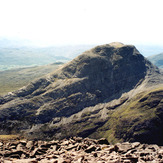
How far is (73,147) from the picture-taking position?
103 meters

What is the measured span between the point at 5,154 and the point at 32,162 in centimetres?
3323

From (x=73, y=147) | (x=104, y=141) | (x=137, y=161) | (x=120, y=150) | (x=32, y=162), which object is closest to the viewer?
(x=32, y=162)

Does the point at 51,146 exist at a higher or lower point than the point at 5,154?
lower

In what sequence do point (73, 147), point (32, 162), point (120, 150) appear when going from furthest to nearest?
point (73, 147) < point (120, 150) < point (32, 162)

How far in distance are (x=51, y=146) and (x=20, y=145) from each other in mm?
20487

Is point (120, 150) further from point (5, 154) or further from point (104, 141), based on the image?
point (5, 154)

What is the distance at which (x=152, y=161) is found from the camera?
6900 cm

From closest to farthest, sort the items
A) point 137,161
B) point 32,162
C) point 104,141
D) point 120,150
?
point 32,162 → point 137,161 → point 120,150 → point 104,141

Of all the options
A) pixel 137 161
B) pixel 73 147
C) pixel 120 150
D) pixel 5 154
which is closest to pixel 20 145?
pixel 5 154

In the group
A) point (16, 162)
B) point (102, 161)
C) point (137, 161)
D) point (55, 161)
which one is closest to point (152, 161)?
point (137, 161)

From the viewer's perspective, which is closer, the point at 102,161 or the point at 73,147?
the point at 102,161

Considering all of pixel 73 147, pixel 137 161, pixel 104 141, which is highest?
pixel 137 161

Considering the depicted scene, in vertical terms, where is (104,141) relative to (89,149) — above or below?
below

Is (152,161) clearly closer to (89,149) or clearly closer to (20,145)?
(89,149)
